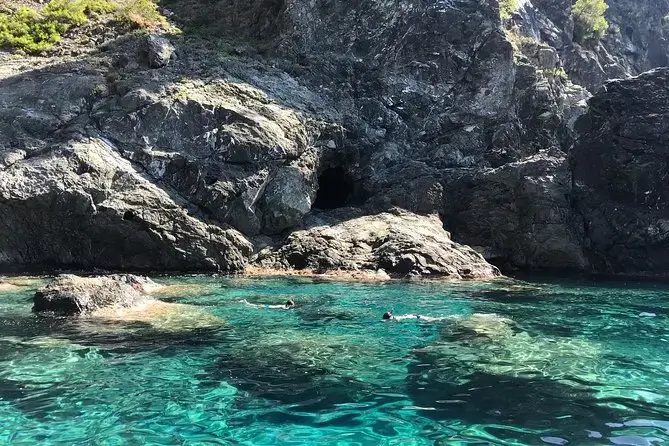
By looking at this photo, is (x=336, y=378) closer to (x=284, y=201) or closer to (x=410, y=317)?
(x=410, y=317)

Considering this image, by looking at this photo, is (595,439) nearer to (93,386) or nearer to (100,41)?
(93,386)

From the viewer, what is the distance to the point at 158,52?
25078 mm

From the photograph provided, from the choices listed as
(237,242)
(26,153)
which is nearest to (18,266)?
(26,153)

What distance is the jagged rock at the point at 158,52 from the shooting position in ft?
81.5

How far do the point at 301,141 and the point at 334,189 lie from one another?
5411mm

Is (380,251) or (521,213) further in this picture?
(521,213)

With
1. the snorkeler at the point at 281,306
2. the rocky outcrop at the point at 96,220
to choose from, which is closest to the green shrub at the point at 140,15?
the rocky outcrop at the point at 96,220

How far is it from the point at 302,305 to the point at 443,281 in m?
7.05

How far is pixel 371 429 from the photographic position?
5.86 metres

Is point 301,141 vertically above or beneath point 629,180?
above

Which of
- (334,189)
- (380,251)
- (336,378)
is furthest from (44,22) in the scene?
(336,378)

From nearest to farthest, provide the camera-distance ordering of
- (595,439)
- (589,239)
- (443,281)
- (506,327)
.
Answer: (595,439)
(506,327)
(443,281)
(589,239)

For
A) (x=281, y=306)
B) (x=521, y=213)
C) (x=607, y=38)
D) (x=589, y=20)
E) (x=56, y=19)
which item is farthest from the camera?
(x=607, y=38)

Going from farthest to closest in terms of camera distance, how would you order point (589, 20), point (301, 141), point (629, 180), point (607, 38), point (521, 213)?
point (607, 38), point (589, 20), point (521, 213), point (629, 180), point (301, 141)
